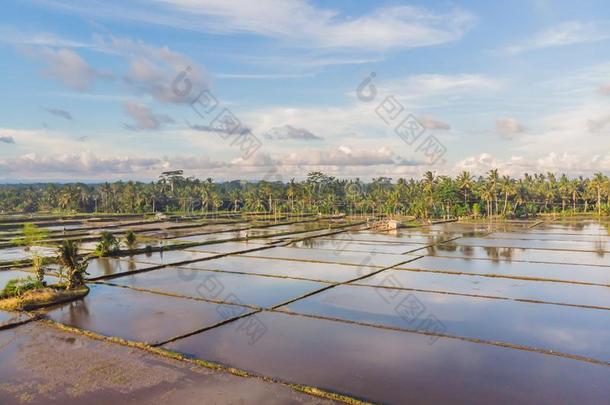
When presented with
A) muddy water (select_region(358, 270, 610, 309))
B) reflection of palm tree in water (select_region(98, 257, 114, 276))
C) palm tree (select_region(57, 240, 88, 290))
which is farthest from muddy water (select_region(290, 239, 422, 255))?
palm tree (select_region(57, 240, 88, 290))

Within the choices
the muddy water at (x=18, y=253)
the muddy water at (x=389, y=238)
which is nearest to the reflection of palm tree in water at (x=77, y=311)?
the muddy water at (x=18, y=253)

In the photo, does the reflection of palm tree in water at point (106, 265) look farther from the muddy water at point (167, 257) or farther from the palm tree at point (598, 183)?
the palm tree at point (598, 183)

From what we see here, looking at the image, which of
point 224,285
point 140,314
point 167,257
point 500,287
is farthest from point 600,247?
point 140,314

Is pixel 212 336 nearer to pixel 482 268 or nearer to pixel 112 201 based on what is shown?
pixel 482 268

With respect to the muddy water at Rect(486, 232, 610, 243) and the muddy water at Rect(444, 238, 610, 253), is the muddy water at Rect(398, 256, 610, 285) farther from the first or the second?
the muddy water at Rect(486, 232, 610, 243)

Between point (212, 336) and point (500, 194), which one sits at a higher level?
point (500, 194)

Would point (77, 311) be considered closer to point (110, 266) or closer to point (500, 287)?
point (110, 266)

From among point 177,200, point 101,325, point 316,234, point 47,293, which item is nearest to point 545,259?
point 316,234
